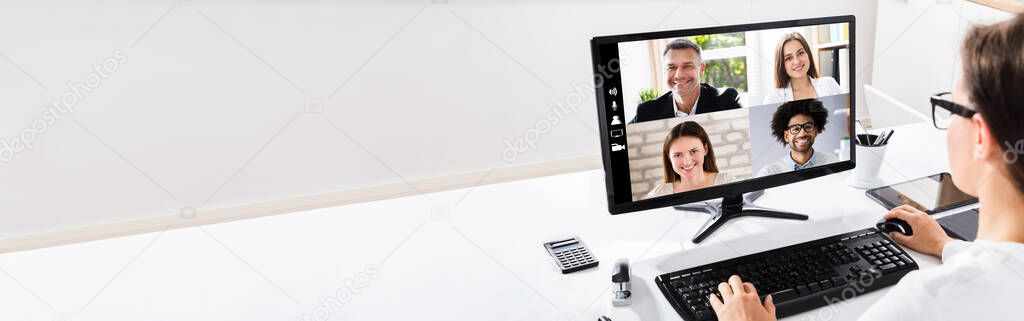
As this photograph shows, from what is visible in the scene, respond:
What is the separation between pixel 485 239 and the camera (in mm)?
1563

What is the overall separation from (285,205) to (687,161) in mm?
2446

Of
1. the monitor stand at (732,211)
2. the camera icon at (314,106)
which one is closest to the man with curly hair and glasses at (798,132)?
the monitor stand at (732,211)

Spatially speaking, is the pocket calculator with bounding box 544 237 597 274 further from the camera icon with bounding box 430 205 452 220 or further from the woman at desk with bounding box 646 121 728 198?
the camera icon with bounding box 430 205 452 220

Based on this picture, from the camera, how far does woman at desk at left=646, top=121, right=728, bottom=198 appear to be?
1.42 m

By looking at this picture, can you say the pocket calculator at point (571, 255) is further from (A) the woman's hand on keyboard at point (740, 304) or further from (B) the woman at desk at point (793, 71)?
(B) the woman at desk at point (793, 71)

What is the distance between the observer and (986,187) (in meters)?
0.93

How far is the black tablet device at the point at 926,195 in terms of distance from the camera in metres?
1.58

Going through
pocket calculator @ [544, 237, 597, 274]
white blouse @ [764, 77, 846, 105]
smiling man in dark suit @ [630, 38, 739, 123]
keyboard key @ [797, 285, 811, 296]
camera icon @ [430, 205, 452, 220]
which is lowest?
keyboard key @ [797, 285, 811, 296]

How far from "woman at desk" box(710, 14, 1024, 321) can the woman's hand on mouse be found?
458mm

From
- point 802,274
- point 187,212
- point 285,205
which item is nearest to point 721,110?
point 802,274

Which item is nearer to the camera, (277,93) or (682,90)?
(682,90)

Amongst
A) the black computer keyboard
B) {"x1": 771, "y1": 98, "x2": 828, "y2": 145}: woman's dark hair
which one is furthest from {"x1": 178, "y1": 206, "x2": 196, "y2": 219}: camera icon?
{"x1": 771, "y1": 98, "x2": 828, "y2": 145}: woman's dark hair

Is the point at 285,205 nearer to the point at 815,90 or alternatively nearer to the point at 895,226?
the point at 815,90

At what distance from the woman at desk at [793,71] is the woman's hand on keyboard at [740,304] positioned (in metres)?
0.45
